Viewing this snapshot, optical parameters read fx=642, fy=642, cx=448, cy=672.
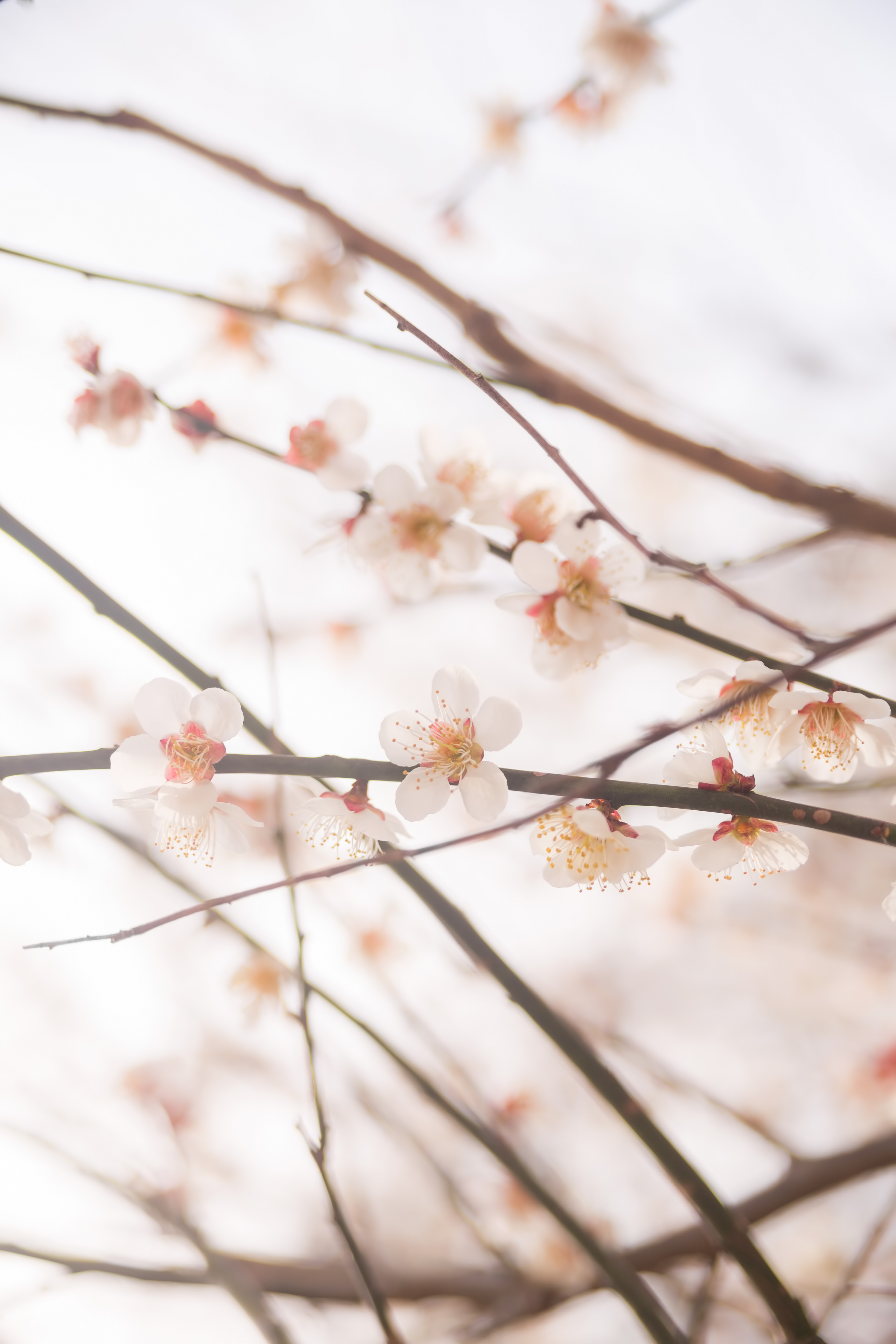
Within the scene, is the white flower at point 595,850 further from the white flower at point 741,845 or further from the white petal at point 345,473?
the white petal at point 345,473

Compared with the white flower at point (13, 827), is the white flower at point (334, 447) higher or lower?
higher

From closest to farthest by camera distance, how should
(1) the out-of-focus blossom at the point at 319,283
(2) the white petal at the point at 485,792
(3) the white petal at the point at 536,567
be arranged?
(2) the white petal at the point at 485,792
(3) the white petal at the point at 536,567
(1) the out-of-focus blossom at the point at 319,283

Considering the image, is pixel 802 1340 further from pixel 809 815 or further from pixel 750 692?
pixel 750 692

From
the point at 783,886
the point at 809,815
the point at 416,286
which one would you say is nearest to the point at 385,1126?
the point at 809,815

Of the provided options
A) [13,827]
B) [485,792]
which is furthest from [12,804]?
[485,792]

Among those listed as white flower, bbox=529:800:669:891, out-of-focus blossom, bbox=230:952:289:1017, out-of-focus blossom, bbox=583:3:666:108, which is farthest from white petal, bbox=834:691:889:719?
out-of-focus blossom, bbox=583:3:666:108

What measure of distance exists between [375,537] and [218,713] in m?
0.31

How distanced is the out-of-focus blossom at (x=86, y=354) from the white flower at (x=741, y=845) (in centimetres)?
87

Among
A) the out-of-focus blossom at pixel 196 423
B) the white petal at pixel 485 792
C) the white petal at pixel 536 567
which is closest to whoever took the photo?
the white petal at pixel 485 792

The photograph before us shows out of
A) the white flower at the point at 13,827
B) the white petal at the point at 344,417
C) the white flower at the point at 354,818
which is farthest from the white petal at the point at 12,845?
the white petal at the point at 344,417

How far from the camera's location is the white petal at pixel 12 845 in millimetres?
535

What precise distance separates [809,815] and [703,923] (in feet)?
5.98

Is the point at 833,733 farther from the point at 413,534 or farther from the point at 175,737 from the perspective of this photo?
the point at 175,737

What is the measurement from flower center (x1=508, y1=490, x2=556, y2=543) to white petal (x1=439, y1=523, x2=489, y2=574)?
68 millimetres
